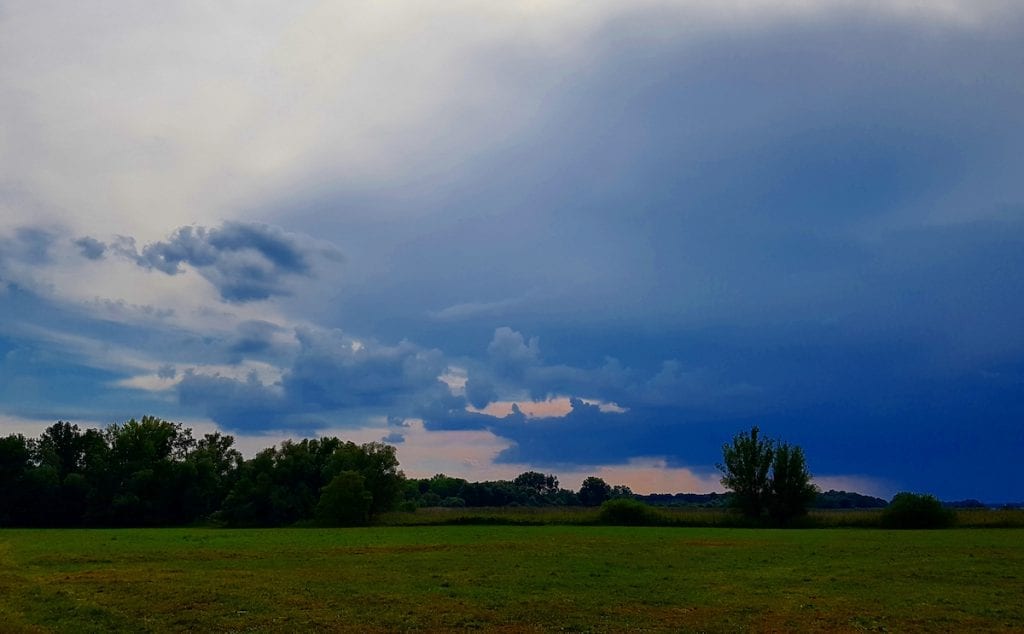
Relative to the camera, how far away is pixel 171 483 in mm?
118750

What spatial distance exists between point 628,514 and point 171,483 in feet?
247

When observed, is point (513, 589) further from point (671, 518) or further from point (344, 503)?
point (344, 503)

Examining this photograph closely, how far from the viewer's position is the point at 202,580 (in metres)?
31.5

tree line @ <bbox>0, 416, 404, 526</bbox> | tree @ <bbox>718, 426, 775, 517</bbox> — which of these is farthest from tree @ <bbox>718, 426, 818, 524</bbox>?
tree line @ <bbox>0, 416, 404, 526</bbox>

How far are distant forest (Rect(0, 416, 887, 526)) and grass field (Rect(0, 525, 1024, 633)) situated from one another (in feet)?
215

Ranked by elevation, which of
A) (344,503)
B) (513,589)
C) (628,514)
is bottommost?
(344,503)

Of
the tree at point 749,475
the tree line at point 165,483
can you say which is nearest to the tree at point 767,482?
the tree at point 749,475

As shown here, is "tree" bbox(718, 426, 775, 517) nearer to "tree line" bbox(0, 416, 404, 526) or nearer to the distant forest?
the distant forest

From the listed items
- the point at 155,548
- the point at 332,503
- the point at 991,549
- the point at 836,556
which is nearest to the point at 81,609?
the point at 155,548

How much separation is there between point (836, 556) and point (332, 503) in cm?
7685

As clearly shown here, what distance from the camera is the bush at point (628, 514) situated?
96000 millimetres

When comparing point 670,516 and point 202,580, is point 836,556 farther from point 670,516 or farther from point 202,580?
point 670,516

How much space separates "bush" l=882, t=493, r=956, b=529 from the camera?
88.0 metres

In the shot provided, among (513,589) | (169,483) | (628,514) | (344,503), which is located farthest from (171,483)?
(513,589)
